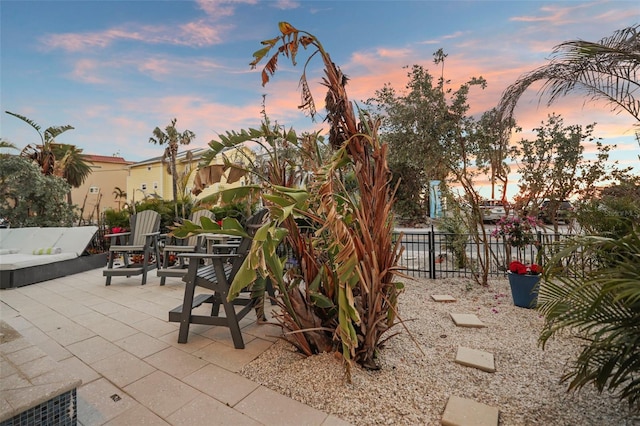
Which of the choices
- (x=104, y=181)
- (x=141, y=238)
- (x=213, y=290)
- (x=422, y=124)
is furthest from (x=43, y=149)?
(x=104, y=181)

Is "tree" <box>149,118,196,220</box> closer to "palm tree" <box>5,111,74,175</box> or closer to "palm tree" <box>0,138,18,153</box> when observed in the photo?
"palm tree" <box>5,111,74,175</box>

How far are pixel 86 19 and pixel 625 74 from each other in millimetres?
7209

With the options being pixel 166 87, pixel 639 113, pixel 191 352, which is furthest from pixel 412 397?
pixel 166 87

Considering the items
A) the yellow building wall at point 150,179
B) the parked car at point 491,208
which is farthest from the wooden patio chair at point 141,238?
the yellow building wall at point 150,179

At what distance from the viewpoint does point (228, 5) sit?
4.84 m

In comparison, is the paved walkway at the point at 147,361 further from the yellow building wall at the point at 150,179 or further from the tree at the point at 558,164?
the yellow building wall at the point at 150,179

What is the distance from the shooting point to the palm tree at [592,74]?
99.3 inches

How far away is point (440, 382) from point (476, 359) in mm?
515

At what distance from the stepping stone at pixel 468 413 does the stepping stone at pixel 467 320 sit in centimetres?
145

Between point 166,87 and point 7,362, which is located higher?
point 166,87

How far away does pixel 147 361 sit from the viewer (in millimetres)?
2264

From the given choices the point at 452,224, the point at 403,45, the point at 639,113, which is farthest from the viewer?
the point at 452,224

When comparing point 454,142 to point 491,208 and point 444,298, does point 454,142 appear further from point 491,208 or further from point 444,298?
point 444,298

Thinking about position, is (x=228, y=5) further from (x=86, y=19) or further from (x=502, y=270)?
(x=502, y=270)
